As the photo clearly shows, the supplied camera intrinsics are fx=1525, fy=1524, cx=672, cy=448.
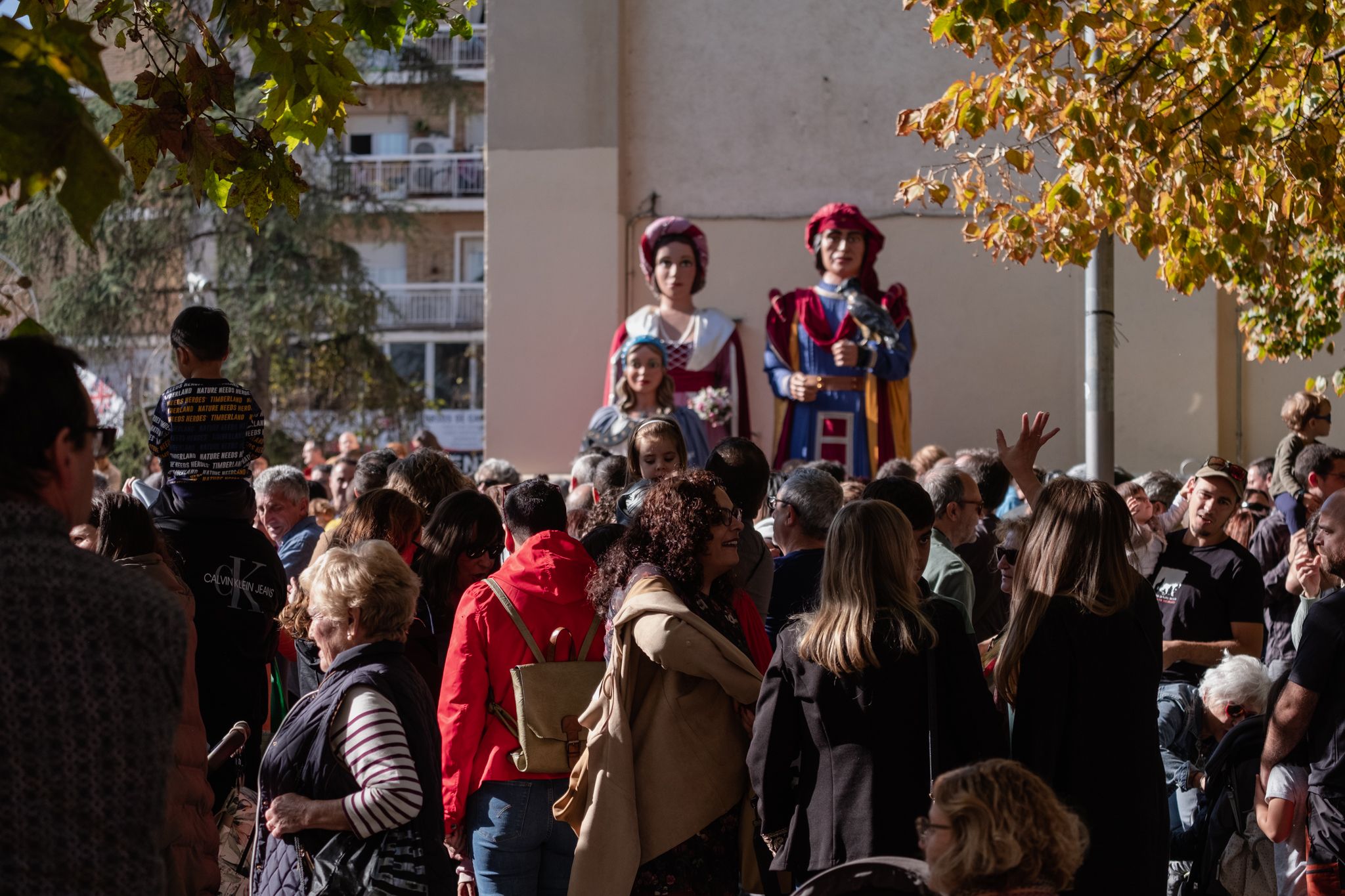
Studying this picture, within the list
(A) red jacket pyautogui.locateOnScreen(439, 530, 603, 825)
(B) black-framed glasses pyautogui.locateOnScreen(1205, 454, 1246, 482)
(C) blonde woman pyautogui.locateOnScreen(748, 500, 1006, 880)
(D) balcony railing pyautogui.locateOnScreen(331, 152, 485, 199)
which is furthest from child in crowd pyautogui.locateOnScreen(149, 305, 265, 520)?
(D) balcony railing pyautogui.locateOnScreen(331, 152, 485, 199)

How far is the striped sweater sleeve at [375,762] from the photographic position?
3666mm

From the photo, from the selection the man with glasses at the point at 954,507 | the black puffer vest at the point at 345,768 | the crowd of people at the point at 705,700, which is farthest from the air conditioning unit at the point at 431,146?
the black puffer vest at the point at 345,768

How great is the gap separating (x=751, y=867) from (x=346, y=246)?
1879 centimetres

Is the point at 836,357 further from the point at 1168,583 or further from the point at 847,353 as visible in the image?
the point at 1168,583

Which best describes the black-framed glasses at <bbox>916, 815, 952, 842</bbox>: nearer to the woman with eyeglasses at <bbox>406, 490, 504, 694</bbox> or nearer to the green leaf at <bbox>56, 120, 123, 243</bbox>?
the green leaf at <bbox>56, 120, 123, 243</bbox>

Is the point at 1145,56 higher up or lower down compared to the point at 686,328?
higher up

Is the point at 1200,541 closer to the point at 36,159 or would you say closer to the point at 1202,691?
the point at 1202,691

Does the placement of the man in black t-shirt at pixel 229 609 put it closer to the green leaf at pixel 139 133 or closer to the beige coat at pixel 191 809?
the beige coat at pixel 191 809

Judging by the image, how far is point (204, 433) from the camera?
5.13m

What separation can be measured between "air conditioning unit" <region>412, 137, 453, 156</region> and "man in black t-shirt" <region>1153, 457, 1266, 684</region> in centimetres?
3038

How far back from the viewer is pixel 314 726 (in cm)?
379

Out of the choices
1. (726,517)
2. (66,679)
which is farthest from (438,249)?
(66,679)

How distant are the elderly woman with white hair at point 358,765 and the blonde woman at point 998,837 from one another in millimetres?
1379

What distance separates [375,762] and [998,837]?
1.57m
